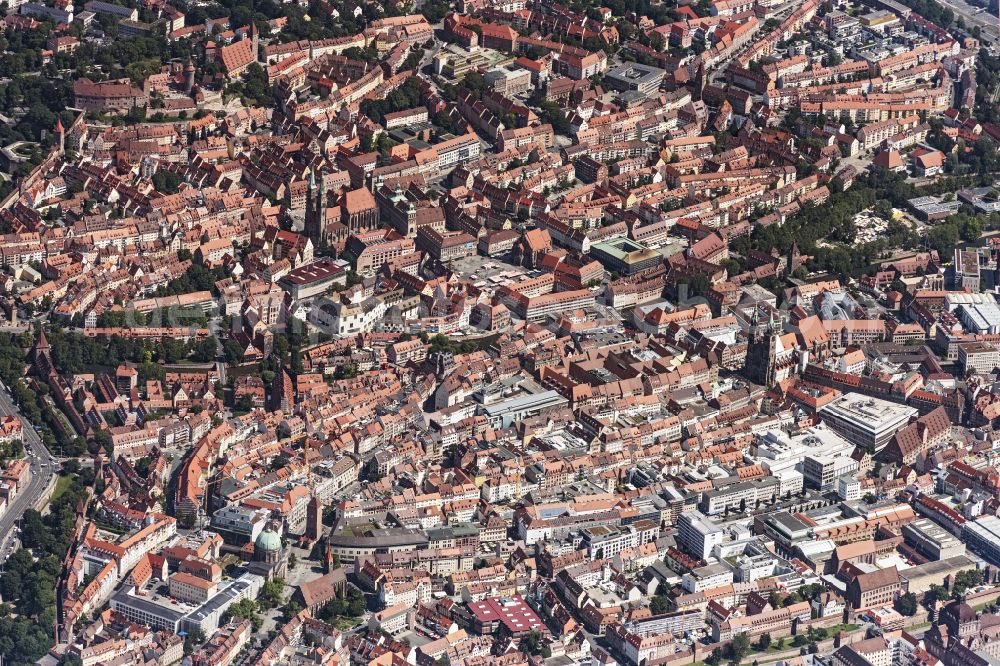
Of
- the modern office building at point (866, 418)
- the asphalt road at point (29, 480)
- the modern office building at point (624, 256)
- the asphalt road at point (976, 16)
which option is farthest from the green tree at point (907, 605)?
the asphalt road at point (976, 16)

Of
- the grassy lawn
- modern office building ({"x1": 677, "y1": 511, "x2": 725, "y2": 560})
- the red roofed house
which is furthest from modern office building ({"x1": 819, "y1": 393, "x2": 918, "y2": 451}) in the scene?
the grassy lawn

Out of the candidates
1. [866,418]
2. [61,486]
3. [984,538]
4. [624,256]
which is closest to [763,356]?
[866,418]

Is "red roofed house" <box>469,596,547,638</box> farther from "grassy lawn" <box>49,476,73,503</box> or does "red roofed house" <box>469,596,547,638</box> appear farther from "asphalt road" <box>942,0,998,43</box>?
"asphalt road" <box>942,0,998,43</box>

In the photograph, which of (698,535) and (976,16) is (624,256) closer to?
(698,535)

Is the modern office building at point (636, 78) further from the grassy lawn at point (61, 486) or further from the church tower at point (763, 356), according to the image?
the grassy lawn at point (61, 486)

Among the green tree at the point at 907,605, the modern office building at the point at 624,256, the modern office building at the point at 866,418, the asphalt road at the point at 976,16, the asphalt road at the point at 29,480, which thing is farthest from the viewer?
the asphalt road at the point at 976,16

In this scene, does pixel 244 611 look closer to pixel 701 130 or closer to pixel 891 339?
pixel 891 339
